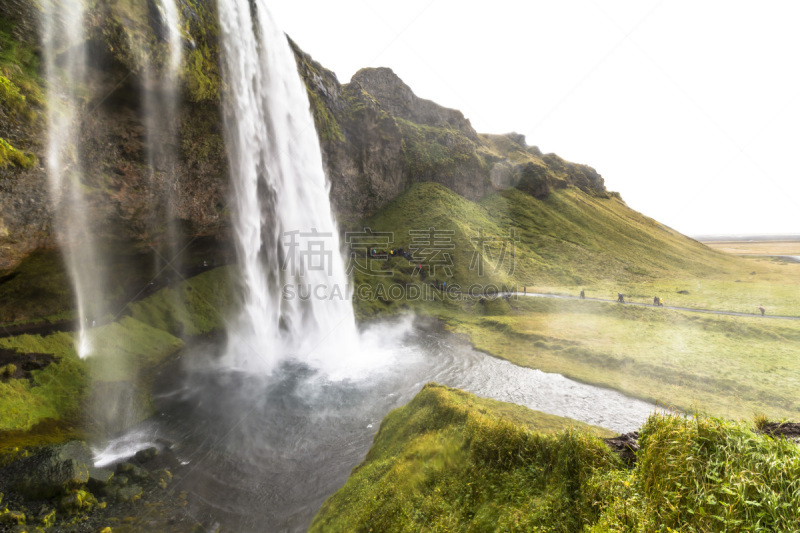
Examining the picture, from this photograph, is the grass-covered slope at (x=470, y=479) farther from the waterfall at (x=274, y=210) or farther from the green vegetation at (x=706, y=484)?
the waterfall at (x=274, y=210)

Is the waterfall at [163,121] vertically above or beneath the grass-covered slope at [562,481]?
above

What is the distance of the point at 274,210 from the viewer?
3209cm

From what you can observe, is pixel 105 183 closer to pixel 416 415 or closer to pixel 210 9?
pixel 210 9

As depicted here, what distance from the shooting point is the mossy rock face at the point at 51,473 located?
11070 mm

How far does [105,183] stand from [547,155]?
127 m

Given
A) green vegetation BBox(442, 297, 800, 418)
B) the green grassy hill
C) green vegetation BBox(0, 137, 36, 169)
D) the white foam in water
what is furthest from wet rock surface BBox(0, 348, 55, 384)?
green vegetation BBox(442, 297, 800, 418)

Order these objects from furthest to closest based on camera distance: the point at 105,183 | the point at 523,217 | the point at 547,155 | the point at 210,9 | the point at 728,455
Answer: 1. the point at 547,155
2. the point at 523,217
3. the point at 210,9
4. the point at 105,183
5. the point at 728,455

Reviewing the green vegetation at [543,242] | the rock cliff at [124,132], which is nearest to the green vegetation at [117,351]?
Result: the rock cliff at [124,132]

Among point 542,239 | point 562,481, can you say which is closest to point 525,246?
point 542,239

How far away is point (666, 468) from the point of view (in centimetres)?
488

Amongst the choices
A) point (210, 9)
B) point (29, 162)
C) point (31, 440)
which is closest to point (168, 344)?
point (31, 440)

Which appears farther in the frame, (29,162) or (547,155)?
(547,155)

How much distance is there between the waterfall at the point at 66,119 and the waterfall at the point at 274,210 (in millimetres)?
10852

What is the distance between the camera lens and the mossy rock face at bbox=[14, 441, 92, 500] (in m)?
11.1
